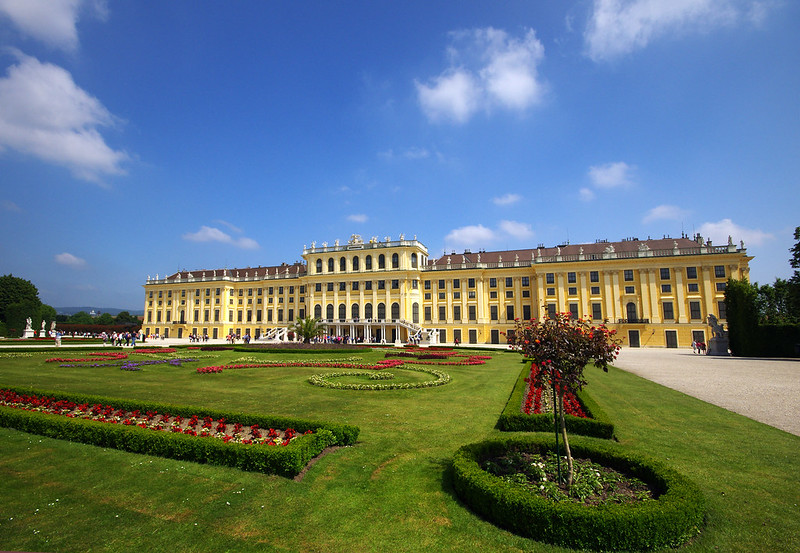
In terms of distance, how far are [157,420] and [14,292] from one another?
8429cm

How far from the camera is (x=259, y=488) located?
22.6ft

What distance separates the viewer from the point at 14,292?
70375 mm

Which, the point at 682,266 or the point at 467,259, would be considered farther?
the point at 467,259

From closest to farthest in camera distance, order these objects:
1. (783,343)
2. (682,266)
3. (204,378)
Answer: (204,378) → (783,343) → (682,266)

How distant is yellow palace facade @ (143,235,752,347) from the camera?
49188mm

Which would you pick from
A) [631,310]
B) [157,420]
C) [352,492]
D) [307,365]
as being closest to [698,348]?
[631,310]

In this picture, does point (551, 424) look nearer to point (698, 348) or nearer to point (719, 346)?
point (719, 346)

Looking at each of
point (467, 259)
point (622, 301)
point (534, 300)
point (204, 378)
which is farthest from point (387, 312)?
point (204, 378)

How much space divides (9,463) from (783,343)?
46571 mm

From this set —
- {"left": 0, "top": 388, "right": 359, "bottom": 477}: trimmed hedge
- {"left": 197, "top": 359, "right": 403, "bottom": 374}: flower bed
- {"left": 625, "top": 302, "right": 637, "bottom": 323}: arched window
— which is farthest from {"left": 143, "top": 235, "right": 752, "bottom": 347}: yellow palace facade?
{"left": 0, "top": 388, "right": 359, "bottom": 477}: trimmed hedge

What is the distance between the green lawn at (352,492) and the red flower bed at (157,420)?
1.25 meters

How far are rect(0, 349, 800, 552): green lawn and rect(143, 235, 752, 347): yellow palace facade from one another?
32728 millimetres

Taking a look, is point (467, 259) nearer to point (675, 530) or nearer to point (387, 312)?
point (387, 312)

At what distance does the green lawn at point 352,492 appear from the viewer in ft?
17.8
